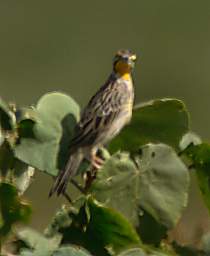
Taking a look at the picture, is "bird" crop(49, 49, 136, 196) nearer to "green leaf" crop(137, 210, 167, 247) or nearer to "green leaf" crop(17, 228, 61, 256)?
"green leaf" crop(137, 210, 167, 247)

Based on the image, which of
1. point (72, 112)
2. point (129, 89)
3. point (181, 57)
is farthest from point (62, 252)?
point (181, 57)

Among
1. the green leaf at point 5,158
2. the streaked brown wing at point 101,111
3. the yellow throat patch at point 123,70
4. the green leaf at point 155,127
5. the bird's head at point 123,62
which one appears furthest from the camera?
the yellow throat patch at point 123,70

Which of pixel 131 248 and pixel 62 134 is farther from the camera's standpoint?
pixel 62 134

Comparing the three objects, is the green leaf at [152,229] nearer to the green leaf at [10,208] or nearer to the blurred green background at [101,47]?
the green leaf at [10,208]

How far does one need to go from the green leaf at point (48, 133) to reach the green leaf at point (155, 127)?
0.56 ft

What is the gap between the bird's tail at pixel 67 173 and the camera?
377 centimetres

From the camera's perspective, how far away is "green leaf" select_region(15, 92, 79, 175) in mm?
3592

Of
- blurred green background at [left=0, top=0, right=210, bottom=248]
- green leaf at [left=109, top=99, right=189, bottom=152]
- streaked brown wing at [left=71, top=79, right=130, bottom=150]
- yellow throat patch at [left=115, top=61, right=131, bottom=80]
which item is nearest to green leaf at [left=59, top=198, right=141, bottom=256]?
green leaf at [left=109, top=99, right=189, bottom=152]

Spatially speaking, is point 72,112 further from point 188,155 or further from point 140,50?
point 140,50

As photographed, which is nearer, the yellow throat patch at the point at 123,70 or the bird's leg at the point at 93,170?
the bird's leg at the point at 93,170

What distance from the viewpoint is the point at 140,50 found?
13.8 metres

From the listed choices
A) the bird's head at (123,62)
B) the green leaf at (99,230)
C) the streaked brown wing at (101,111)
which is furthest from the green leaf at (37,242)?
the bird's head at (123,62)

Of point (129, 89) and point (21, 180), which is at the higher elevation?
point (21, 180)

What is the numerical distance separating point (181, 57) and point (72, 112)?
994 centimetres
